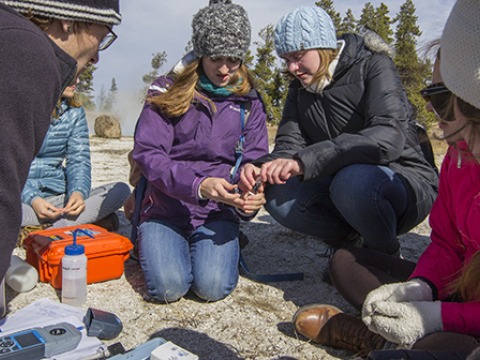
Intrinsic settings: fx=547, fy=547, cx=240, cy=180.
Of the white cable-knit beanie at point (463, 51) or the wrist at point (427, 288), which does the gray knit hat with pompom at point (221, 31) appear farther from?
the white cable-knit beanie at point (463, 51)

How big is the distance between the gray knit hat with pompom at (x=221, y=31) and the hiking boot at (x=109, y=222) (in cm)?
155

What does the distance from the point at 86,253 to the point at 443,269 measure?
1873 mm

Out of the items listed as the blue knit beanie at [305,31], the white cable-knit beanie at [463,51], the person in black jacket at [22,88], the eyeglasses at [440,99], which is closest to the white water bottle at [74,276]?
the person in black jacket at [22,88]

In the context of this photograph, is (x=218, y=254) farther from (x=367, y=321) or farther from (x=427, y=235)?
(x=427, y=235)

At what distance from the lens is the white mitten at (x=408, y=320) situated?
1843mm

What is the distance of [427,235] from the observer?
4344mm

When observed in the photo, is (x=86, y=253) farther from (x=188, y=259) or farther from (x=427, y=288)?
(x=427, y=288)

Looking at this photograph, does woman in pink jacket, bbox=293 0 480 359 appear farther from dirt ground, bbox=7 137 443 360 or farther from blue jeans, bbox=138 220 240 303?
blue jeans, bbox=138 220 240 303

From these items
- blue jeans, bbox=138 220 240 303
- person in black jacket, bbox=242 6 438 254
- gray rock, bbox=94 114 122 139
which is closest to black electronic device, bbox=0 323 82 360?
blue jeans, bbox=138 220 240 303

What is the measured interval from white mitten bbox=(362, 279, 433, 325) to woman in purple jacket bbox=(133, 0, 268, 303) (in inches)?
41.2

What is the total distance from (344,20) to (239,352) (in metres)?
25.3

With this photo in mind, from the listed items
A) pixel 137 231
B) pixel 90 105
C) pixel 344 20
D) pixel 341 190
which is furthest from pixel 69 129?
pixel 90 105

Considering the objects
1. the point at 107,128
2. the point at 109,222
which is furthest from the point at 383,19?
the point at 109,222

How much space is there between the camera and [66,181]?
3.96m
